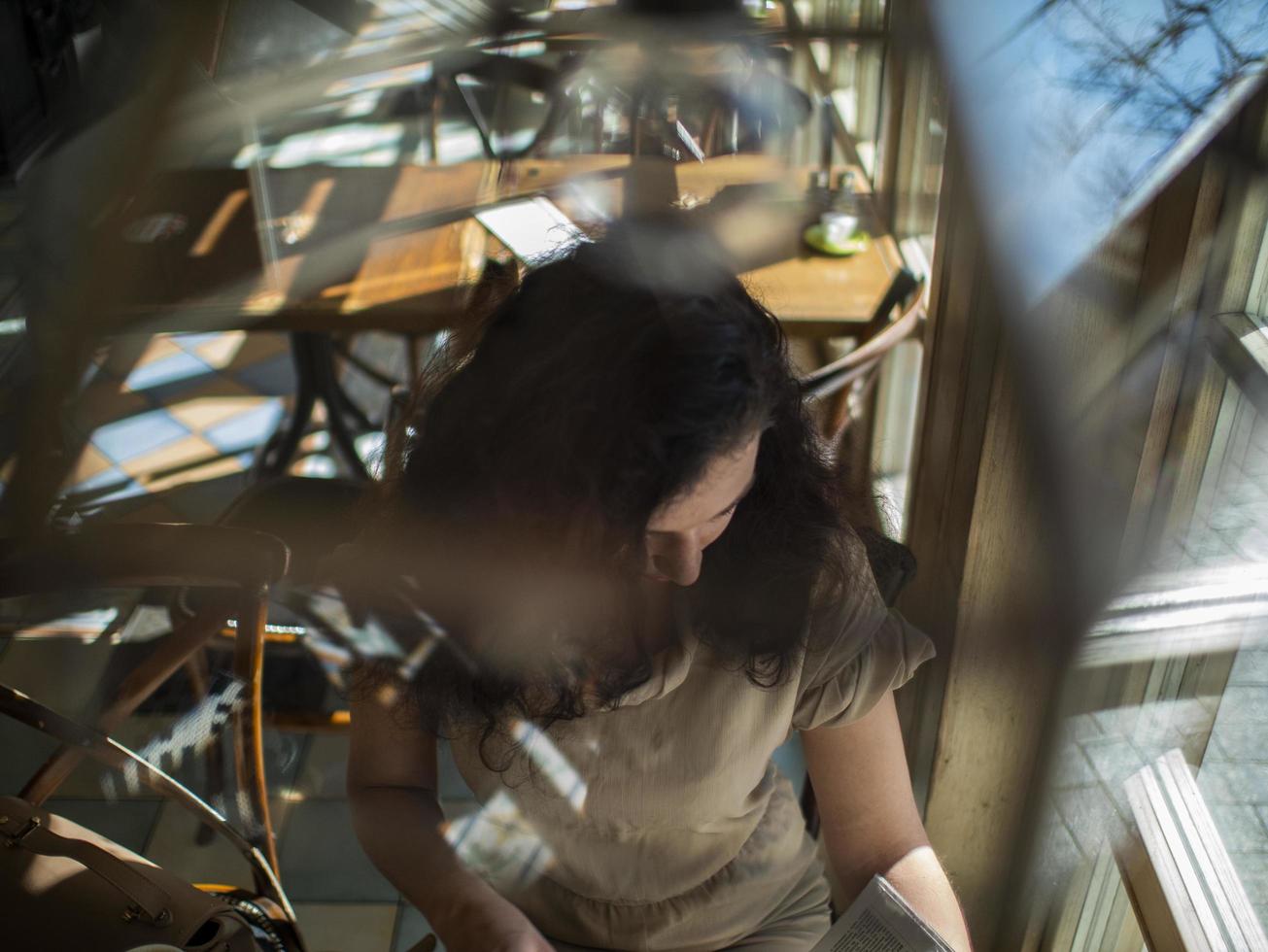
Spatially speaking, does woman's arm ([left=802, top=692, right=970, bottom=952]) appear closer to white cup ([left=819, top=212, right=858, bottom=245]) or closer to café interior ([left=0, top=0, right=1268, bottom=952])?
café interior ([left=0, top=0, right=1268, bottom=952])

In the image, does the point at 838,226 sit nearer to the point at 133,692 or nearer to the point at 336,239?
the point at 336,239

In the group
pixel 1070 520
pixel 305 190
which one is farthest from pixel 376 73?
pixel 1070 520

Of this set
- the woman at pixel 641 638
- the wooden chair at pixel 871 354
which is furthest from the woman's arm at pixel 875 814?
the wooden chair at pixel 871 354

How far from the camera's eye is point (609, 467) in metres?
0.48

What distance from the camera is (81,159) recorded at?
367 millimetres

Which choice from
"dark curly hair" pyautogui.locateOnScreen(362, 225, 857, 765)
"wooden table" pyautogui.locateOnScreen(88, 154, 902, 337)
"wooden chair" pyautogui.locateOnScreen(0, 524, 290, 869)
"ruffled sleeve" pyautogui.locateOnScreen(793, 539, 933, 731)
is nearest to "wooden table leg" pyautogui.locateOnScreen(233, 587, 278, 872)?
"wooden chair" pyautogui.locateOnScreen(0, 524, 290, 869)

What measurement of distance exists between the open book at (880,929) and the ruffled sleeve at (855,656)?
0.11 meters

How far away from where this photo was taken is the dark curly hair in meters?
0.47

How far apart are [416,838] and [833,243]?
445 mm

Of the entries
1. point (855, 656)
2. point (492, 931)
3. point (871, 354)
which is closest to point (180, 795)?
point (492, 931)

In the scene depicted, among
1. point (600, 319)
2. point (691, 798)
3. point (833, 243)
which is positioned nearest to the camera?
point (600, 319)

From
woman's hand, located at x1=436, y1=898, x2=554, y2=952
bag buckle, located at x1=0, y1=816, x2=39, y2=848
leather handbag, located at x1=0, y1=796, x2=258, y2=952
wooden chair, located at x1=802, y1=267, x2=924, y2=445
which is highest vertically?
wooden chair, located at x1=802, y1=267, x2=924, y2=445

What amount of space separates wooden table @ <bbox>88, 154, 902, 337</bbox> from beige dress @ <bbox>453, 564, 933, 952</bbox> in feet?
0.73

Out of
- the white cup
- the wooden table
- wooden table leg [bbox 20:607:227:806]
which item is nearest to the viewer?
the wooden table
